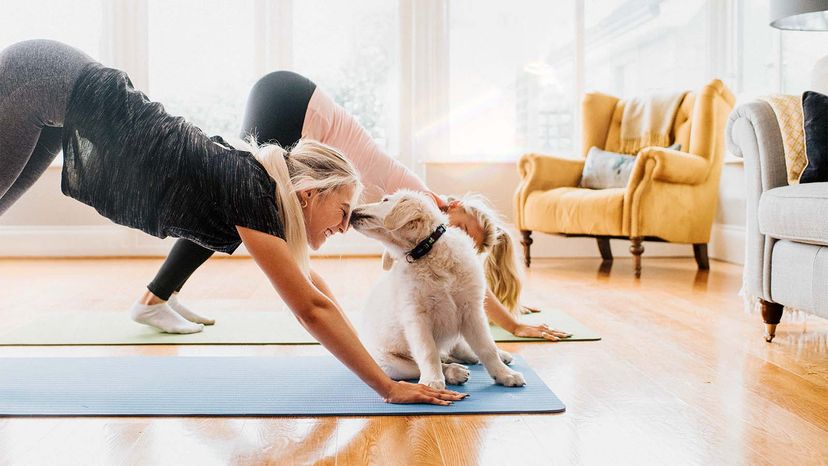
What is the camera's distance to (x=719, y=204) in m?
5.11

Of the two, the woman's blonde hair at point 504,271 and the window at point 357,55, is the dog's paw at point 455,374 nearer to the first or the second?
the woman's blonde hair at point 504,271

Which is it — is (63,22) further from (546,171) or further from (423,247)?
(423,247)

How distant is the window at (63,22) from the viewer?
5379 millimetres

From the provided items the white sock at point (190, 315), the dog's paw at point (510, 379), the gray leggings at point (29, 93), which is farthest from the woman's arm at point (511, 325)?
the gray leggings at point (29, 93)

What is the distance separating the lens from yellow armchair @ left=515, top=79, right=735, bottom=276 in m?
4.19

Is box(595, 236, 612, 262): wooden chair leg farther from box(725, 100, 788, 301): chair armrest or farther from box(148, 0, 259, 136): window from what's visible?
box(148, 0, 259, 136): window

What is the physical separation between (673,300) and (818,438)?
1907 mm

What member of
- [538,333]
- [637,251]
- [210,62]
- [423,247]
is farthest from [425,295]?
[210,62]

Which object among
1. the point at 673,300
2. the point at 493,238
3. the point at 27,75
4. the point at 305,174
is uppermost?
the point at 27,75

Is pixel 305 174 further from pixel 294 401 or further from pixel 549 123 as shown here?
pixel 549 123

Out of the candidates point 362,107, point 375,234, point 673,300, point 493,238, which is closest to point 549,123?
point 362,107

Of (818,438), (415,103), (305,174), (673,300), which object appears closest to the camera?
(818,438)

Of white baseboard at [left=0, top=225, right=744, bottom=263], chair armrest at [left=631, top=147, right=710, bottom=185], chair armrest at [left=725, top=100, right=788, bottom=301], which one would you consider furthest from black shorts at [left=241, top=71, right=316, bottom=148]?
white baseboard at [left=0, top=225, right=744, bottom=263]

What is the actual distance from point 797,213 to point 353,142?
140cm
